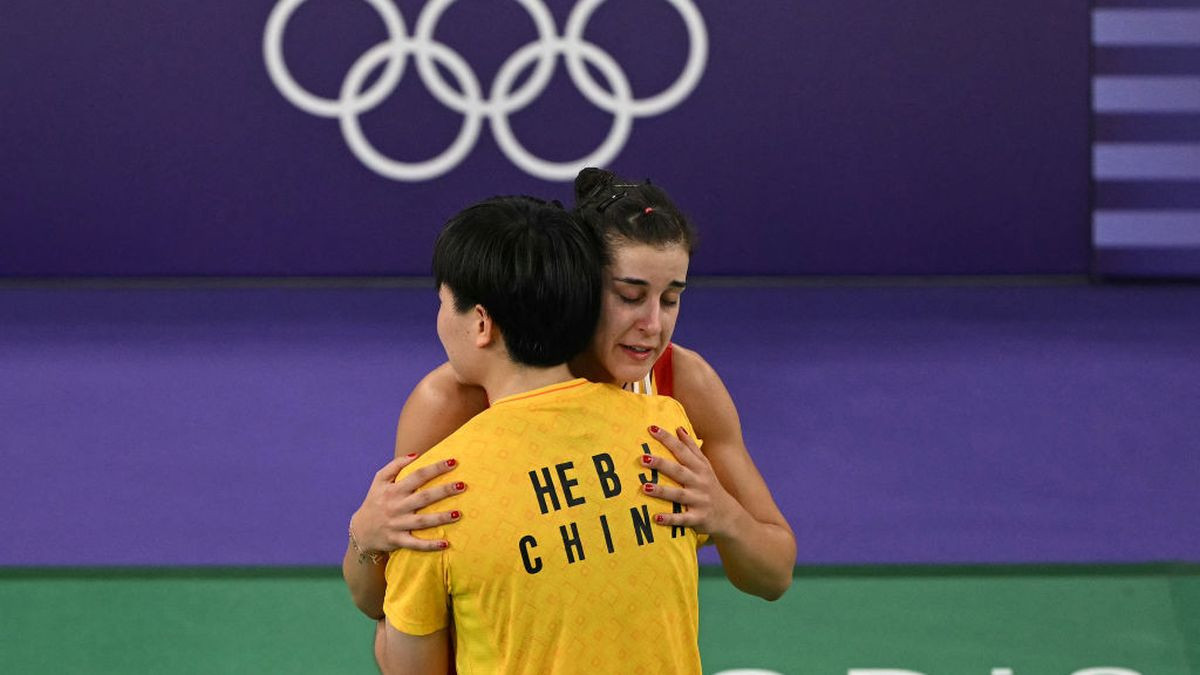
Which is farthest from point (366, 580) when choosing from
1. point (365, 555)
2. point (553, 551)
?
point (553, 551)

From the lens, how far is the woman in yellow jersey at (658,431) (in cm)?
219

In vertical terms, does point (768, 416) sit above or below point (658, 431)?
below

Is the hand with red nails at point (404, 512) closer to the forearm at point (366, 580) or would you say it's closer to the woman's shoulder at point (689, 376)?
the forearm at point (366, 580)

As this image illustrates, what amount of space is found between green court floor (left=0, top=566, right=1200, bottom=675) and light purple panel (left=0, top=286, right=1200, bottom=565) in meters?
0.39

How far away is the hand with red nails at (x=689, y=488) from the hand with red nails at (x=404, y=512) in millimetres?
260

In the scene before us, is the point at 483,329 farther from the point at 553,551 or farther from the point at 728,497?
the point at 728,497

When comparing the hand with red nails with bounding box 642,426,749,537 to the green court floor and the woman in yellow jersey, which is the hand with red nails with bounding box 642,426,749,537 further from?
the green court floor

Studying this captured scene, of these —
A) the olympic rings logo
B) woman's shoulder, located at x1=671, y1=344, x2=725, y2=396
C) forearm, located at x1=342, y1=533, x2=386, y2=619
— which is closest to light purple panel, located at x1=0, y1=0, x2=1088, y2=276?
the olympic rings logo

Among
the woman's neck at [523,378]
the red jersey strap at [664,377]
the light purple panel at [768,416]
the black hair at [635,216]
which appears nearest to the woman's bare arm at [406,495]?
the woman's neck at [523,378]

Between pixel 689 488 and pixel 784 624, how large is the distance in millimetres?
2011

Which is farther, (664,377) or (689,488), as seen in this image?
(664,377)

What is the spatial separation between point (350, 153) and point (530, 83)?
3.08ft

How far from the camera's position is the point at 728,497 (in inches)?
91.3

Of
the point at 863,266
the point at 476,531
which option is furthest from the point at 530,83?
the point at 476,531
